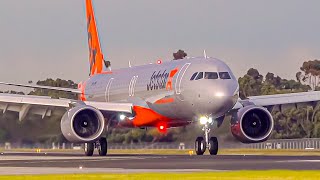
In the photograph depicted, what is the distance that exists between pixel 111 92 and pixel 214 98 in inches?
514

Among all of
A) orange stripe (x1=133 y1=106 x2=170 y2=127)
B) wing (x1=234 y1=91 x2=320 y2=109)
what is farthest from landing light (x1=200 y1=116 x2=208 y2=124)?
wing (x1=234 y1=91 x2=320 y2=109)

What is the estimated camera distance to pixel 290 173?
31391 mm

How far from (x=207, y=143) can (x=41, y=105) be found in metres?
10.8

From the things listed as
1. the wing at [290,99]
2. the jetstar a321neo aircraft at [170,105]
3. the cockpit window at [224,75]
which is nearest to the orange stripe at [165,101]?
the jetstar a321neo aircraft at [170,105]

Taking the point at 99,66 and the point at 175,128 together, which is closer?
the point at 175,128

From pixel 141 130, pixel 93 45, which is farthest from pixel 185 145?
pixel 93 45

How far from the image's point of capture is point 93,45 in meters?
69.8

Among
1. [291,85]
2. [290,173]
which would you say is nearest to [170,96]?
[290,173]

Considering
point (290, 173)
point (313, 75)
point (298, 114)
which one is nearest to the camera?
point (290, 173)

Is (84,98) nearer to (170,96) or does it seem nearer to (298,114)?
(170,96)

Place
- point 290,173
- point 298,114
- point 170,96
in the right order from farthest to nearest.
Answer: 1. point 298,114
2. point 170,96
3. point 290,173

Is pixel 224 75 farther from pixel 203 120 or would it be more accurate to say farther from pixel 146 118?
pixel 146 118

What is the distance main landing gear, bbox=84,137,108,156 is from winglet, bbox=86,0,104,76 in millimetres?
12102

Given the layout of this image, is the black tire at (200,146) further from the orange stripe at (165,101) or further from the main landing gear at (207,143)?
the orange stripe at (165,101)
